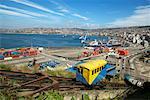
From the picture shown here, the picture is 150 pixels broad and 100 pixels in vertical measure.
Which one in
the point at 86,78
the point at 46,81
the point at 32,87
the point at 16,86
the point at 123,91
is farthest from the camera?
the point at 86,78

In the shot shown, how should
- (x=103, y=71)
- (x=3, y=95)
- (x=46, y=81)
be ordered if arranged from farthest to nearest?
(x=103, y=71)
(x=46, y=81)
(x=3, y=95)

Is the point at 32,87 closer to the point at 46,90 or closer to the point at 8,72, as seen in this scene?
the point at 46,90

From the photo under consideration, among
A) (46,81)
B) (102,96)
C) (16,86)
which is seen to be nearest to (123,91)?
(102,96)

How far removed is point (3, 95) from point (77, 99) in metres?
5.18

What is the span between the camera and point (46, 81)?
15.3m

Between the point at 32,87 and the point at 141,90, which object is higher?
the point at 32,87

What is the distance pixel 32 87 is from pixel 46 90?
1.03m

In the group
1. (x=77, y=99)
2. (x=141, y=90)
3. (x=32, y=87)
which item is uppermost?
(x=32, y=87)

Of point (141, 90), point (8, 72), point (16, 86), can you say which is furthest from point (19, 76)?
point (141, 90)

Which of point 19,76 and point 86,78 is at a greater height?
point 19,76

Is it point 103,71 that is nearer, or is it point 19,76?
point 19,76

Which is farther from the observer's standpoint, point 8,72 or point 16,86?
point 8,72

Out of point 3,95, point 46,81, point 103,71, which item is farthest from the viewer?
point 103,71

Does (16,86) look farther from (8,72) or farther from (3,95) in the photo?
(8,72)
